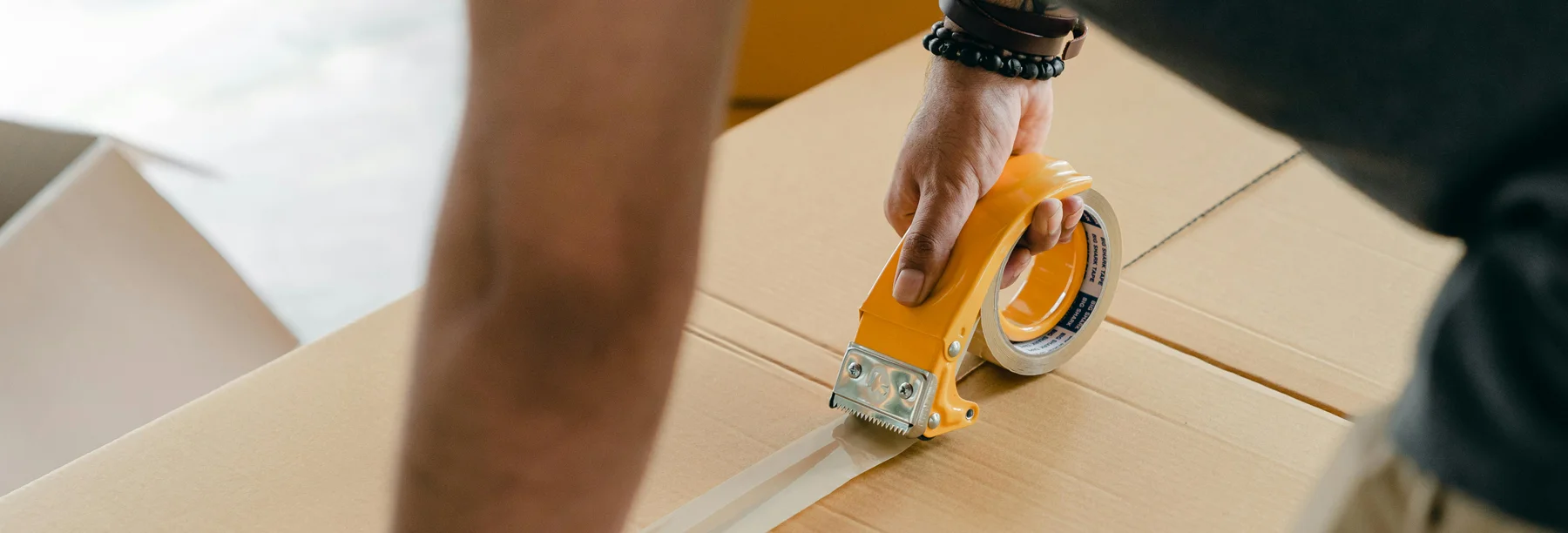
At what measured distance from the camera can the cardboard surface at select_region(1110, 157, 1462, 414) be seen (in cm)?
94

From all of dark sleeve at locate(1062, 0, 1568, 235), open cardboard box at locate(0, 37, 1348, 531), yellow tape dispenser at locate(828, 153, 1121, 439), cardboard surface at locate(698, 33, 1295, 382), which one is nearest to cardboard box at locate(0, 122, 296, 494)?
open cardboard box at locate(0, 37, 1348, 531)

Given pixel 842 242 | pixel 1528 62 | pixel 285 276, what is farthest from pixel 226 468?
pixel 285 276

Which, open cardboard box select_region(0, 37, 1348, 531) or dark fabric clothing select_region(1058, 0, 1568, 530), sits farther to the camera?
open cardboard box select_region(0, 37, 1348, 531)

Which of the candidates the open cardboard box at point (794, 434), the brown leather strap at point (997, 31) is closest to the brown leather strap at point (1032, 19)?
the brown leather strap at point (997, 31)

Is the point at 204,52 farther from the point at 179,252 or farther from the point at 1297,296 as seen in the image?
the point at 1297,296

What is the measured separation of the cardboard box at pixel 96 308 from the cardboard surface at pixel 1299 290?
86cm

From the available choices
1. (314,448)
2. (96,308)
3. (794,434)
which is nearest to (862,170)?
(794,434)

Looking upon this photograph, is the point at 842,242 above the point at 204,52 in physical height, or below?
above

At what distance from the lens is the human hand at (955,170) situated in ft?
2.65

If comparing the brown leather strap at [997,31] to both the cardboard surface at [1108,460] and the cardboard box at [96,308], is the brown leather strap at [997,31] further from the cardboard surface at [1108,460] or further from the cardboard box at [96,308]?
the cardboard box at [96,308]

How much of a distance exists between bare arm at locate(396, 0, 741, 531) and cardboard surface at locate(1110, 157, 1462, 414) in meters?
0.74

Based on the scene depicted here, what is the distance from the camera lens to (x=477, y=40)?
0.93 feet

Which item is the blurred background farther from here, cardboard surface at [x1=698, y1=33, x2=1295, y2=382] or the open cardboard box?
the open cardboard box

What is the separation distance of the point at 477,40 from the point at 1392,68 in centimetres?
23
